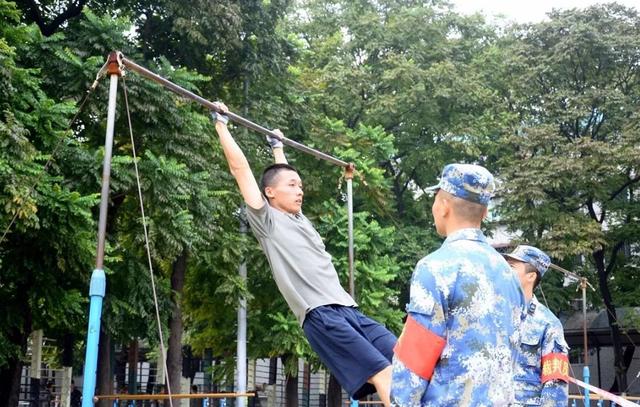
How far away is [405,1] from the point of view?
81.9ft

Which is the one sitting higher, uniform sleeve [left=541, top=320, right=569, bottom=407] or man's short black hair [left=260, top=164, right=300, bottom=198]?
man's short black hair [left=260, top=164, right=300, bottom=198]

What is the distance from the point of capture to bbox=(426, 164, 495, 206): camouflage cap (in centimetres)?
279

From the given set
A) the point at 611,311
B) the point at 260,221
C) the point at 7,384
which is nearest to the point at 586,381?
the point at 7,384

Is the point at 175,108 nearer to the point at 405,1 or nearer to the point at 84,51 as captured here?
the point at 84,51

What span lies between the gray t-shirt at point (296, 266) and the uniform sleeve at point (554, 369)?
1.30 meters

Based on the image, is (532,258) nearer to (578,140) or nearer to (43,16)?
(43,16)

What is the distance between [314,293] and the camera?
4293mm

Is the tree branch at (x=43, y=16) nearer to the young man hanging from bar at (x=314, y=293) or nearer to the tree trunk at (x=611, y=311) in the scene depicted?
the young man hanging from bar at (x=314, y=293)

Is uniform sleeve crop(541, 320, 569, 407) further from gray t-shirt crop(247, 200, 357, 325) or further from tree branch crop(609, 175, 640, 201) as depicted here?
tree branch crop(609, 175, 640, 201)

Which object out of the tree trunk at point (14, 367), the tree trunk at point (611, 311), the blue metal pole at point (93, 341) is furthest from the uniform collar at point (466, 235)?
the tree trunk at point (611, 311)

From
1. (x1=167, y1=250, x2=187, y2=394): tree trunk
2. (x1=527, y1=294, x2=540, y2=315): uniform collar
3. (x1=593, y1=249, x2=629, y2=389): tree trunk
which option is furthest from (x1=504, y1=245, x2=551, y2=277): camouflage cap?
(x1=593, y1=249, x2=629, y2=389): tree trunk

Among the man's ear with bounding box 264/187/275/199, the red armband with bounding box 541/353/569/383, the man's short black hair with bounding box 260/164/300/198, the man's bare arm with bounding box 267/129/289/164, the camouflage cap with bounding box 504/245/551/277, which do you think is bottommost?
the red armband with bounding box 541/353/569/383

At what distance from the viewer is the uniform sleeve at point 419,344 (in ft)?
8.50

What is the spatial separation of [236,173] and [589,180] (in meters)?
18.2
